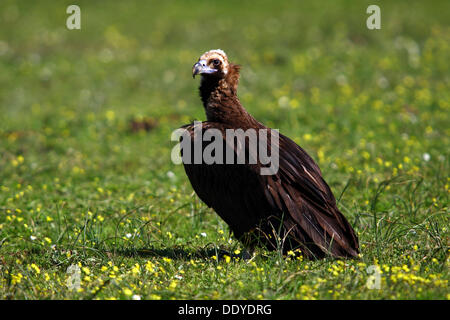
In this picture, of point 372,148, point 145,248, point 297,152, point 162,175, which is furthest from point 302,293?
point 372,148

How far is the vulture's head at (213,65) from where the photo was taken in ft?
17.8

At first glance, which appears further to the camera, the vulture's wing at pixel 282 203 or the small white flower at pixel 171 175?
the small white flower at pixel 171 175

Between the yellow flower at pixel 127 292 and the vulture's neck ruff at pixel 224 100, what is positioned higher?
the vulture's neck ruff at pixel 224 100

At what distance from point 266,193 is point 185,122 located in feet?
20.4

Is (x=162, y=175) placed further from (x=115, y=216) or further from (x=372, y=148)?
(x=372, y=148)

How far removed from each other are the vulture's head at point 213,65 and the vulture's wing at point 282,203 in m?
0.64

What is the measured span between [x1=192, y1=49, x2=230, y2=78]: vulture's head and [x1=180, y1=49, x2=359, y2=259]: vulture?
0.56 meters

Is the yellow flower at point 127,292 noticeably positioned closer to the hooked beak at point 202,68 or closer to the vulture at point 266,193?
the vulture at point 266,193

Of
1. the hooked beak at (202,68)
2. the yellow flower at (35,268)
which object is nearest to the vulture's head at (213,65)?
the hooked beak at (202,68)

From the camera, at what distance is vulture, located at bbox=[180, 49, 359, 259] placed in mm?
4863

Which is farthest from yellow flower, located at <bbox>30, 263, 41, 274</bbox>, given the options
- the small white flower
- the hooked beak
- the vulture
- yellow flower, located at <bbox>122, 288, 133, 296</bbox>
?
the small white flower

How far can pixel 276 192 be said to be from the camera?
4898 millimetres

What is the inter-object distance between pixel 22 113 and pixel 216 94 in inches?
303

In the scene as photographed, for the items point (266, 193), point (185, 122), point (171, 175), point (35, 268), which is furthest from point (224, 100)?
point (185, 122)
